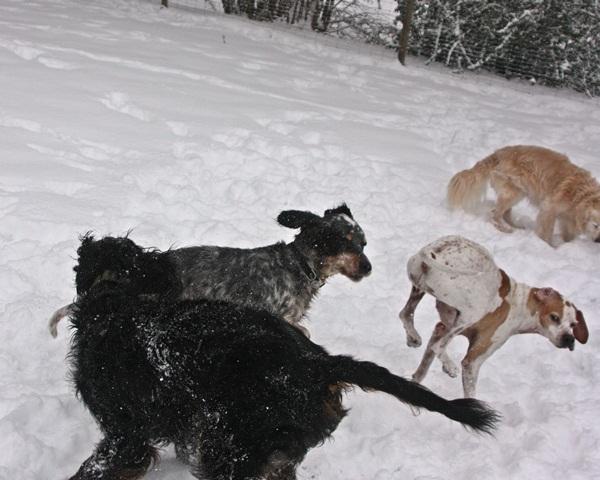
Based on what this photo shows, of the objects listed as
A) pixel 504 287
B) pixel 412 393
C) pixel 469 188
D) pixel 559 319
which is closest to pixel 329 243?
pixel 504 287

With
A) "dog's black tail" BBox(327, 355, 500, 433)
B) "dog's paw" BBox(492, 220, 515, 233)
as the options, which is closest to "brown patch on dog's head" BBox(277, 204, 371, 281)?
"dog's black tail" BBox(327, 355, 500, 433)

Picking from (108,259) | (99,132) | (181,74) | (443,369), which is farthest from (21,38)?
(443,369)

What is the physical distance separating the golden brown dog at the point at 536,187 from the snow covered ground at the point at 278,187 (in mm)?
260

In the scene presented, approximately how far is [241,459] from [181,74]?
8700 millimetres

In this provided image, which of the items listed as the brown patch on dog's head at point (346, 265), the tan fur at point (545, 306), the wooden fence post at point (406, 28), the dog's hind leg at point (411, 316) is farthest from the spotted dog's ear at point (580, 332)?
the wooden fence post at point (406, 28)

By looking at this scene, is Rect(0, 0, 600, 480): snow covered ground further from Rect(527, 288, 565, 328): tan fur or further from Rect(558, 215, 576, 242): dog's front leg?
Rect(527, 288, 565, 328): tan fur

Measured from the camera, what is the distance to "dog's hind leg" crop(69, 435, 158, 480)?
287cm

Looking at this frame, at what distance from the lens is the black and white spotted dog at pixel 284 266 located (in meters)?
4.41

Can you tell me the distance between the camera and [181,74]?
10109mm

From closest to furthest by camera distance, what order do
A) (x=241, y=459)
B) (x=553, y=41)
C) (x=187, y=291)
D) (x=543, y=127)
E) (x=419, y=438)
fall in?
(x=241, y=459) < (x=419, y=438) < (x=187, y=291) < (x=543, y=127) < (x=553, y=41)

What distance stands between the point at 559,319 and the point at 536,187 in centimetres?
355

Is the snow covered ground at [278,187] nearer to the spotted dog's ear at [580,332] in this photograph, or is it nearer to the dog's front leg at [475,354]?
the dog's front leg at [475,354]

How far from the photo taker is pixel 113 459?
9.47 feet

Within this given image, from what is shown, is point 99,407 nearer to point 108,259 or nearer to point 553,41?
point 108,259
